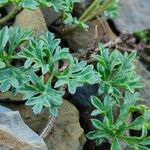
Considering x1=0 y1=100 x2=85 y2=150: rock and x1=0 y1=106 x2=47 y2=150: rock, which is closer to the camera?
x1=0 y1=106 x2=47 y2=150: rock

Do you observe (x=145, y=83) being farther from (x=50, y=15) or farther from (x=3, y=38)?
(x=3, y=38)

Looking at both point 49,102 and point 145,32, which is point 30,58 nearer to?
point 49,102

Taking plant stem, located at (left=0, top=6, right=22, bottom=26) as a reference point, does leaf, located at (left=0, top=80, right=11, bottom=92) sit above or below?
below

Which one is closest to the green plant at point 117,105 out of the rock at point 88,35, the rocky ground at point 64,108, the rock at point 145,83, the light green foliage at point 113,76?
the light green foliage at point 113,76

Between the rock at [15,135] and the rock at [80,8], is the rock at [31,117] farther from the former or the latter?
the rock at [80,8]

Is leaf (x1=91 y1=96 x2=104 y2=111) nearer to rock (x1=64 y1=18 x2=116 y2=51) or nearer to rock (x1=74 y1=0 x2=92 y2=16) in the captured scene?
rock (x1=64 y1=18 x2=116 y2=51)

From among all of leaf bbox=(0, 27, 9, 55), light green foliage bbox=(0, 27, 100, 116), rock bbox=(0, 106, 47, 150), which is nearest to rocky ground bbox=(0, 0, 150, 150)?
rock bbox=(0, 106, 47, 150)
